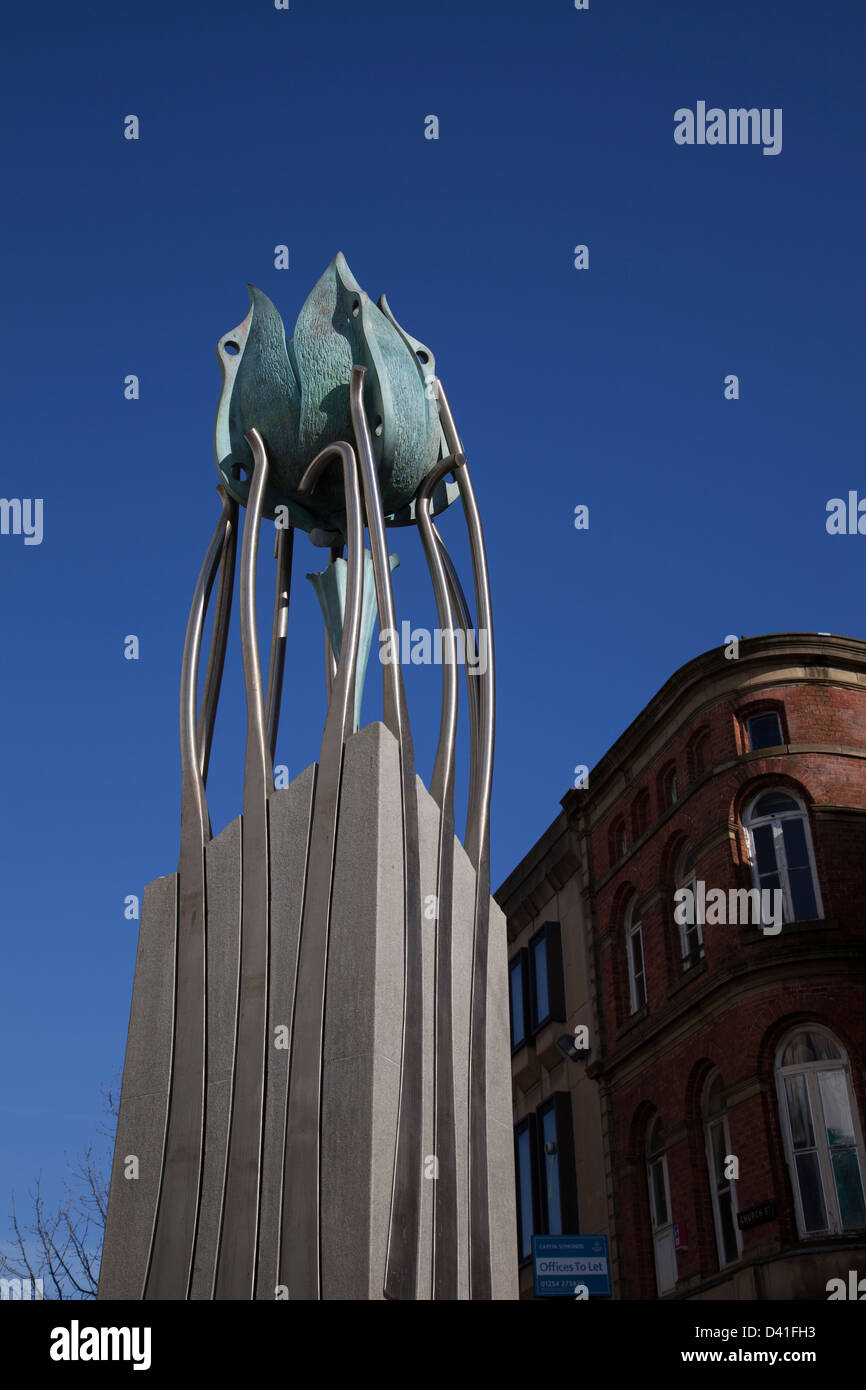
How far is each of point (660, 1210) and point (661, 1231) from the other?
1.20 feet

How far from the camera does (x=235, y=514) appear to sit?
470 inches

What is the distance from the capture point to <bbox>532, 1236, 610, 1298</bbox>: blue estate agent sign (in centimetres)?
1773

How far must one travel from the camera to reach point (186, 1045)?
930 cm

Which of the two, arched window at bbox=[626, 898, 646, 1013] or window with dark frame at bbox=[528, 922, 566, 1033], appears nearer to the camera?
arched window at bbox=[626, 898, 646, 1013]

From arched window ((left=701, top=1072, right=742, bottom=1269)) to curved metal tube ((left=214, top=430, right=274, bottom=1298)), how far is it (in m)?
13.3

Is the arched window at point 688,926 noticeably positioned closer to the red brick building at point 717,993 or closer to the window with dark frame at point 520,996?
the red brick building at point 717,993

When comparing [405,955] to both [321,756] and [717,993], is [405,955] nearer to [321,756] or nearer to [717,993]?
[321,756]

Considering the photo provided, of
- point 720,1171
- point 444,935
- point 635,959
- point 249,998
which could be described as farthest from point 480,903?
point 635,959

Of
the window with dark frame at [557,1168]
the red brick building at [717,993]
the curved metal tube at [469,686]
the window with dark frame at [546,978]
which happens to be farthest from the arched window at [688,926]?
the curved metal tube at [469,686]

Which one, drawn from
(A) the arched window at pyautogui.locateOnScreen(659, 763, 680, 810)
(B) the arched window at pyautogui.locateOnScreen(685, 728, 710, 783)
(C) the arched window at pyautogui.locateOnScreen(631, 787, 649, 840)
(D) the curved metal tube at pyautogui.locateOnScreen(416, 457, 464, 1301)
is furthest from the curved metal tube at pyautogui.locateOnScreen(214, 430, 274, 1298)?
(C) the arched window at pyautogui.locateOnScreen(631, 787, 649, 840)

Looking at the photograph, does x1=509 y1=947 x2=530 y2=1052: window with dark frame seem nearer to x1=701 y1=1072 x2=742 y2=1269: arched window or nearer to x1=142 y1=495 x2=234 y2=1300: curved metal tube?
x1=701 y1=1072 x2=742 y2=1269: arched window

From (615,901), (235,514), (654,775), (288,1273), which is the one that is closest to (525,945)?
(615,901)
